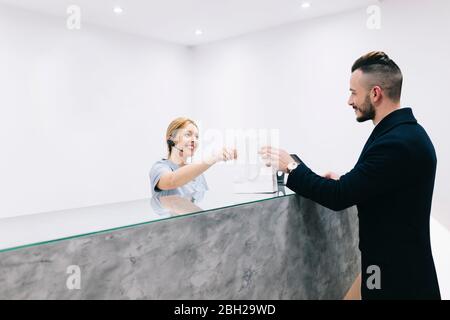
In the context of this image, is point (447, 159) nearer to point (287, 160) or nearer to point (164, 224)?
point (287, 160)

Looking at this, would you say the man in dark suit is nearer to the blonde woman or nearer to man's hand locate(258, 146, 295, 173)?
man's hand locate(258, 146, 295, 173)

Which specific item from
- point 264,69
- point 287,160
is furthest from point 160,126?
point 287,160

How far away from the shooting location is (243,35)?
594cm

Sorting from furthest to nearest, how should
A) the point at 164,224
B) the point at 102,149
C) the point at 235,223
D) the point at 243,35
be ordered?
the point at 243,35 → the point at 102,149 → the point at 235,223 → the point at 164,224

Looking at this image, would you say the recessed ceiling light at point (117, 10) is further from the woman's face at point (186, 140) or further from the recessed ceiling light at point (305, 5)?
the woman's face at point (186, 140)

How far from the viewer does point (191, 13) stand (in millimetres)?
4895

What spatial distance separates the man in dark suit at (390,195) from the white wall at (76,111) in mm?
4152

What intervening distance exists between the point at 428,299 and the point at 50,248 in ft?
4.26

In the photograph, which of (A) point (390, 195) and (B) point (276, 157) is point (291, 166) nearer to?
(B) point (276, 157)

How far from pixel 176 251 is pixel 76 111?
446cm

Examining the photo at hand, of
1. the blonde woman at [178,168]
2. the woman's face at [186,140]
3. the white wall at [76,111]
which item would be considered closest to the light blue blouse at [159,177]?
the blonde woman at [178,168]

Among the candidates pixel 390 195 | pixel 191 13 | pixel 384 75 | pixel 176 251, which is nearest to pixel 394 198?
pixel 390 195

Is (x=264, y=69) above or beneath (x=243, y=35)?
beneath

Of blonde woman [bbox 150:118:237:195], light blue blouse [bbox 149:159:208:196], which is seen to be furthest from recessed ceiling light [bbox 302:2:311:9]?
light blue blouse [bbox 149:159:208:196]
